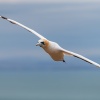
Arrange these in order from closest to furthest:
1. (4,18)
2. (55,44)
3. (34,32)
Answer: (55,44) → (34,32) → (4,18)

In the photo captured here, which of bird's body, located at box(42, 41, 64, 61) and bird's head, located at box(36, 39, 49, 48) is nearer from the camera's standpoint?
bird's head, located at box(36, 39, 49, 48)

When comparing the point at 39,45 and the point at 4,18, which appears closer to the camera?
the point at 39,45

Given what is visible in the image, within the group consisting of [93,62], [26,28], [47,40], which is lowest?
[93,62]

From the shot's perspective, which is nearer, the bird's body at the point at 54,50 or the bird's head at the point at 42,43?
the bird's head at the point at 42,43

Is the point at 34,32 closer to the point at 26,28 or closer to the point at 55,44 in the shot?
the point at 26,28

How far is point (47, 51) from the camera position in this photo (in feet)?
105

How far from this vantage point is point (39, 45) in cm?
3162

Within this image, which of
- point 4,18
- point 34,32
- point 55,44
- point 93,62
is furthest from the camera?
point 4,18

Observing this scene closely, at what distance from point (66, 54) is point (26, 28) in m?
4.79

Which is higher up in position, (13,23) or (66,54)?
(13,23)

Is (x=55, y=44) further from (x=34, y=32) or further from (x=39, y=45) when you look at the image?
(x=34, y=32)

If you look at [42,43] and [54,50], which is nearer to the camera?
[42,43]

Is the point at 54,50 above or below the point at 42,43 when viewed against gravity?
below

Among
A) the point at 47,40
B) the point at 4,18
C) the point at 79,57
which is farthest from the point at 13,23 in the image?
the point at 79,57
